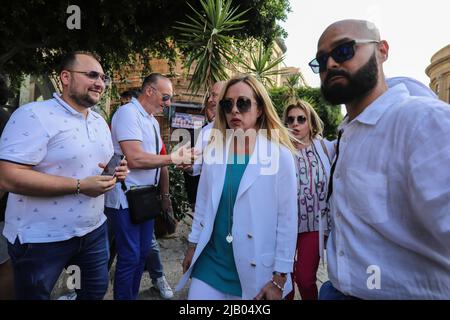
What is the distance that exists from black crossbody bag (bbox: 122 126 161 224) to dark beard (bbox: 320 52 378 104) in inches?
Answer: 77.3

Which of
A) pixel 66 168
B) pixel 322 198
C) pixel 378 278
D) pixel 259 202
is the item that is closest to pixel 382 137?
pixel 378 278

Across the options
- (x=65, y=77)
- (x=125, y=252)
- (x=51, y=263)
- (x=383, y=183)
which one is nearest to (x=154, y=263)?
(x=125, y=252)

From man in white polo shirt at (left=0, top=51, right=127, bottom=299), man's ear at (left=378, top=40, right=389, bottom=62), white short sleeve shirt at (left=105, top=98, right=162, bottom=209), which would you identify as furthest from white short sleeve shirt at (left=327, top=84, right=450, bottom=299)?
white short sleeve shirt at (left=105, top=98, right=162, bottom=209)

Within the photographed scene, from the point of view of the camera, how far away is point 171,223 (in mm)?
4230

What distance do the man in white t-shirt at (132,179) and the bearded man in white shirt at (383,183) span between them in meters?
1.72

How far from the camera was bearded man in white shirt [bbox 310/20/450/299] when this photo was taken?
1.15 meters

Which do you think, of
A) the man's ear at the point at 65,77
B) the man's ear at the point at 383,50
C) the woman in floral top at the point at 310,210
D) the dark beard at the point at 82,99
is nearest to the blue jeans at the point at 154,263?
the woman in floral top at the point at 310,210

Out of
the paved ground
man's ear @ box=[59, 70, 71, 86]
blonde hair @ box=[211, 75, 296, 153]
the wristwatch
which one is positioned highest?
man's ear @ box=[59, 70, 71, 86]

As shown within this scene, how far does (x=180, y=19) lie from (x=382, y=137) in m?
7.16

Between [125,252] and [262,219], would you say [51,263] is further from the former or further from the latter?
[262,219]

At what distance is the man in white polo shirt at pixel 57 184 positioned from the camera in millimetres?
1979

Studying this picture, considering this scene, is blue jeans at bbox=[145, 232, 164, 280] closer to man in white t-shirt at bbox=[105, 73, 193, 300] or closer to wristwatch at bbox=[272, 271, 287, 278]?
man in white t-shirt at bbox=[105, 73, 193, 300]

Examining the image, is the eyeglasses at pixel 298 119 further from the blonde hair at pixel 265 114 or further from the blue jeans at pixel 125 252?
the blue jeans at pixel 125 252

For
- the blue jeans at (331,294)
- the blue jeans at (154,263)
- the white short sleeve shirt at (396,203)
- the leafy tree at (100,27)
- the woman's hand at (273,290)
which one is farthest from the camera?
the leafy tree at (100,27)
